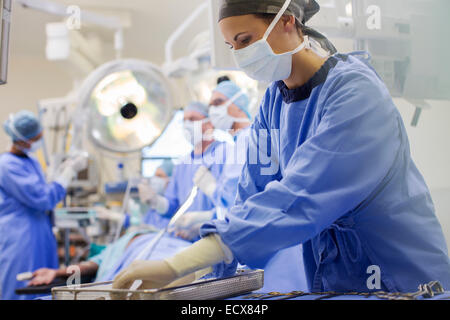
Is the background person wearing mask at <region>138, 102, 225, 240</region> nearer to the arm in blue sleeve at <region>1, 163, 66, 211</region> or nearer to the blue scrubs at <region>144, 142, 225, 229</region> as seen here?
the blue scrubs at <region>144, 142, 225, 229</region>

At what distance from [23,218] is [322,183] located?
2.45 meters

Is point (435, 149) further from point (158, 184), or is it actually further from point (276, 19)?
point (158, 184)

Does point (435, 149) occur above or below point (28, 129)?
below

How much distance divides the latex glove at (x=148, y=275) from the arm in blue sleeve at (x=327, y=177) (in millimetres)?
120

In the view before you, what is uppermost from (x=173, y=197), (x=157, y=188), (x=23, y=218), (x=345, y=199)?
(x=157, y=188)

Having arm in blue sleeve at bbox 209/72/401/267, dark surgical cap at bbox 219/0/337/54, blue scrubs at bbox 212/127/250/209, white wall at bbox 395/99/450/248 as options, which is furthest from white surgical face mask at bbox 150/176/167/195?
arm in blue sleeve at bbox 209/72/401/267

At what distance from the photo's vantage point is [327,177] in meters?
0.93

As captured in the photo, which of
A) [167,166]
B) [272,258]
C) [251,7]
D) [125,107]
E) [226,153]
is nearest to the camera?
[251,7]

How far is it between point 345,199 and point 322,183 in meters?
0.06

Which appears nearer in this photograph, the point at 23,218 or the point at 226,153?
the point at 226,153

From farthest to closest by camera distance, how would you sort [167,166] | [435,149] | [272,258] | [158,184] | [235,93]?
[167,166], [158,184], [235,93], [435,149], [272,258]

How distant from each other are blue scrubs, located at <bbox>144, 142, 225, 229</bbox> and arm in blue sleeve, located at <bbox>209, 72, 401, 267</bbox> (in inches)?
33.5

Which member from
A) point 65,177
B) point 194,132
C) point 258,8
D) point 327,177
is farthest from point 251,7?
point 65,177

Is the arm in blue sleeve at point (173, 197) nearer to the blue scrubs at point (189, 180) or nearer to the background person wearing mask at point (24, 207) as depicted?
the blue scrubs at point (189, 180)
